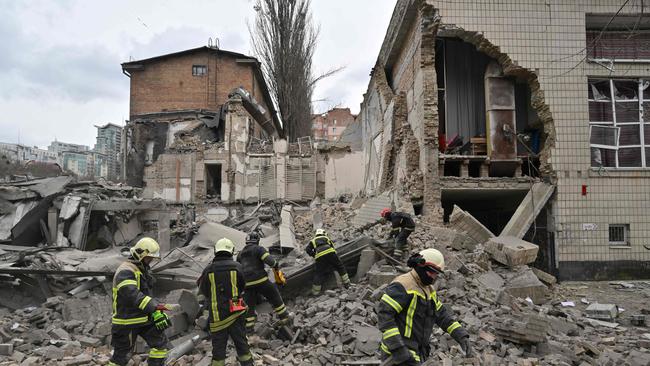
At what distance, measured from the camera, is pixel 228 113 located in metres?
18.6

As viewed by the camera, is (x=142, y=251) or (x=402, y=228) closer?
(x=142, y=251)

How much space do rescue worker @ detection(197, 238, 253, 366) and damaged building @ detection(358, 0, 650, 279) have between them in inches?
221

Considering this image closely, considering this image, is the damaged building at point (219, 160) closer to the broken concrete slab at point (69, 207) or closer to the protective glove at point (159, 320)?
the broken concrete slab at point (69, 207)

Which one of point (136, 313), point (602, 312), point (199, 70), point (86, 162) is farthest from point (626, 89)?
point (86, 162)

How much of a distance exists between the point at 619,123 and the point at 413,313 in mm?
8822

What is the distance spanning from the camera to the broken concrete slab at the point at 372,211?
10.9 metres

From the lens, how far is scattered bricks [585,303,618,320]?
21.5ft

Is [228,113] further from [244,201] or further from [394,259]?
[394,259]

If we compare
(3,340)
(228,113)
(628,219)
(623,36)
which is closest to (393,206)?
(628,219)

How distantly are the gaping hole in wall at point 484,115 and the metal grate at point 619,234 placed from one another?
2001 millimetres

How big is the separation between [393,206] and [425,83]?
3142mm

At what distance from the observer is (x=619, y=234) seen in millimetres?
8969

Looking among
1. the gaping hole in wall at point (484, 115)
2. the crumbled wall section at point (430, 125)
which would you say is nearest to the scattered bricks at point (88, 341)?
the crumbled wall section at point (430, 125)

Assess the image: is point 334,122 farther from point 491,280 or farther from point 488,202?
point 491,280
